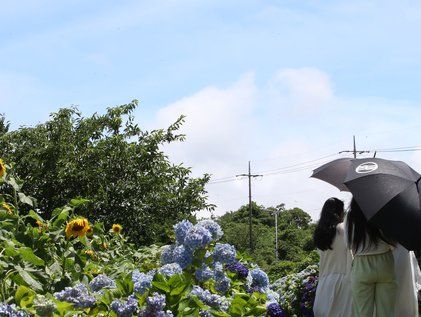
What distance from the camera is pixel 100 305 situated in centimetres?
318

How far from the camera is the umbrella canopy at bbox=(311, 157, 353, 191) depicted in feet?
20.5

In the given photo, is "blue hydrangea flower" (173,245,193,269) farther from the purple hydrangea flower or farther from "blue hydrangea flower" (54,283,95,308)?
the purple hydrangea flower

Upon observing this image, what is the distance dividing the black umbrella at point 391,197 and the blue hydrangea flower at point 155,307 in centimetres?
233

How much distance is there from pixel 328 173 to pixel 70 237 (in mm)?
2530

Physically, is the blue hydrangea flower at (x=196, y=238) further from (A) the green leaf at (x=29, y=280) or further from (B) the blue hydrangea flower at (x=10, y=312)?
(B) the blue hydrangea flower at (x=10, y=312)

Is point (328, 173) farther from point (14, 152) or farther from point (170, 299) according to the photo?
point (14, 152)

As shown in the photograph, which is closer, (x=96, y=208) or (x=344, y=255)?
(x=344, y=255)

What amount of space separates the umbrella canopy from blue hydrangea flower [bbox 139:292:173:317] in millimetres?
3432

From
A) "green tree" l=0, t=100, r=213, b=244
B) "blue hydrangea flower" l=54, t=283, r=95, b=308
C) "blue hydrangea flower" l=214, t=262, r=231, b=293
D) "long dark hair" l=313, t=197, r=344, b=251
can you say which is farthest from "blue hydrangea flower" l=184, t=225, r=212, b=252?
"green tree" l=0, t=100, r=213, b=244

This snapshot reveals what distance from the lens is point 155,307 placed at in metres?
2.97

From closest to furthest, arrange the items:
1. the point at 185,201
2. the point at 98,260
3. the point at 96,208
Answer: the point at 98,260 < the point at 96,208 < the point at 185,201

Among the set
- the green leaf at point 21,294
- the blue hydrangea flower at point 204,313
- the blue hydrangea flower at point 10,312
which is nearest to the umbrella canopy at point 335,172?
the blue hydrangea flower at point 204,313

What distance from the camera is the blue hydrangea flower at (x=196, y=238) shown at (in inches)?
158

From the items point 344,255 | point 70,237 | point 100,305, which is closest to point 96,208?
point 344,255
